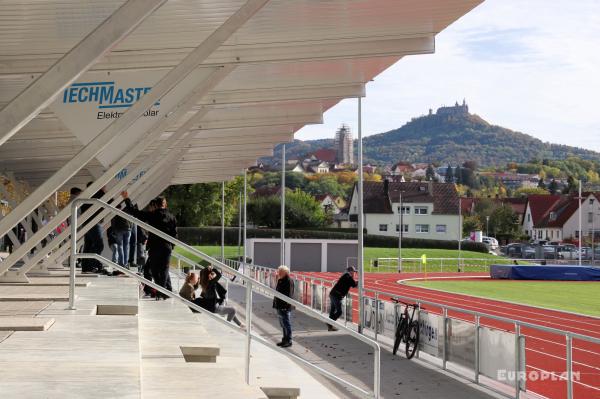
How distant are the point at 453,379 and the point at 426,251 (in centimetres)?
8099

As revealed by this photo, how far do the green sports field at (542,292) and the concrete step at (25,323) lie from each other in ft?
98.2

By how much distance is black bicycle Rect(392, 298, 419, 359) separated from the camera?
66.9 ft

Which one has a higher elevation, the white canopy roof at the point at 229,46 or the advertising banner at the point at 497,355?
the white canopy roof at the point at 229,46

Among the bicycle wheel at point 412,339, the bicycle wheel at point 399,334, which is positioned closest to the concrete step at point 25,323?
the bicycle wheel at point 412,339

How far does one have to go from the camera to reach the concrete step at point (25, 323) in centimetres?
989

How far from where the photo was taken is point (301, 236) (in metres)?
103

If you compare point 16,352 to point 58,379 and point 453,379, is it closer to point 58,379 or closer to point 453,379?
point 58,379

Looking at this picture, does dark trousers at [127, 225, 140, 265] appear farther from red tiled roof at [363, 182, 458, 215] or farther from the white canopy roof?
red tiled roof at [363, 182, 458, 215]

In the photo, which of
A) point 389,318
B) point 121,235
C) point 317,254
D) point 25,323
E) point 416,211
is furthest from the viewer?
point 416,211

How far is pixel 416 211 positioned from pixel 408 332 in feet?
377

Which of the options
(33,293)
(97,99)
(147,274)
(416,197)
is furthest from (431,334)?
(416,197)

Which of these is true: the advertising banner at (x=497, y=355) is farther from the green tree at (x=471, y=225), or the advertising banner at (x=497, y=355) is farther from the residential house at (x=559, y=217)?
the green tree at (x=471, y=225)

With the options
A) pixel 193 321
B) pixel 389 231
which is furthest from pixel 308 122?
pixel 389 231

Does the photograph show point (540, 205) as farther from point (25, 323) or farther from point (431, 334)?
point (25, 323)
